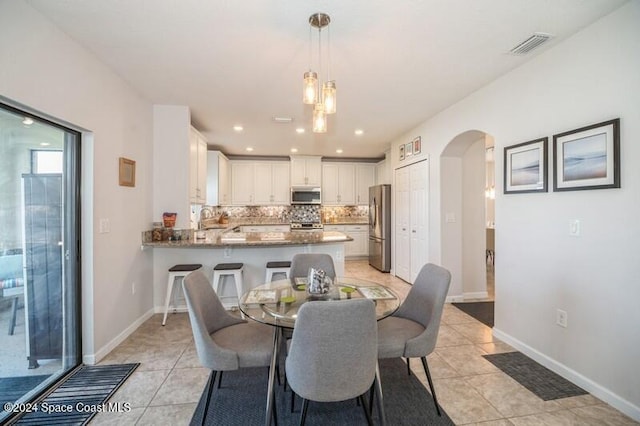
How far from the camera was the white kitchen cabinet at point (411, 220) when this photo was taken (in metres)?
4.23

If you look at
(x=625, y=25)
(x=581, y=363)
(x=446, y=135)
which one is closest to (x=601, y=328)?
→ (x=581, y=363)

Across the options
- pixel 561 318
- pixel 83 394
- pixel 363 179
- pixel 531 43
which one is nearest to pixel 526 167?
pixel 531 43

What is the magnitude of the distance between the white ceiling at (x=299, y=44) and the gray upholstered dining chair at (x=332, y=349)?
1834 millimetres

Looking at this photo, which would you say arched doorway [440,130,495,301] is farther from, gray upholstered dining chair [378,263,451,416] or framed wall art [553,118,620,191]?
gray upholstered dining chair [378,263,451,416]

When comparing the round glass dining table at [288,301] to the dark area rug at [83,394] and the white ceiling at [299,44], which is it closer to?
the dark area rug at [83,394]

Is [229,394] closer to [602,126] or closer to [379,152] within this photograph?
[602,126]

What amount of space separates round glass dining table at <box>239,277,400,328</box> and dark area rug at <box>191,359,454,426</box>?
67 centimetres

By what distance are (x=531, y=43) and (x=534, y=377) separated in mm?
2588

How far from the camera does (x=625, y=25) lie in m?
1.81

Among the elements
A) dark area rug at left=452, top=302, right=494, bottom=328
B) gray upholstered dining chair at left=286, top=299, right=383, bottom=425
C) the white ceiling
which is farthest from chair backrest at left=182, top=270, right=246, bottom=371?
dark area rug at left=452, top=302, right=494, bottom=328

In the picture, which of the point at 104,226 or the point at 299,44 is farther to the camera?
the point at 104,226

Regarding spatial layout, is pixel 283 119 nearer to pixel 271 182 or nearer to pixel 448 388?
pixel 271 182

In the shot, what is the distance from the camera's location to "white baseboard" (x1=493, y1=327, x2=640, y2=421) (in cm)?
177

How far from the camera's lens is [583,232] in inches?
80.6
